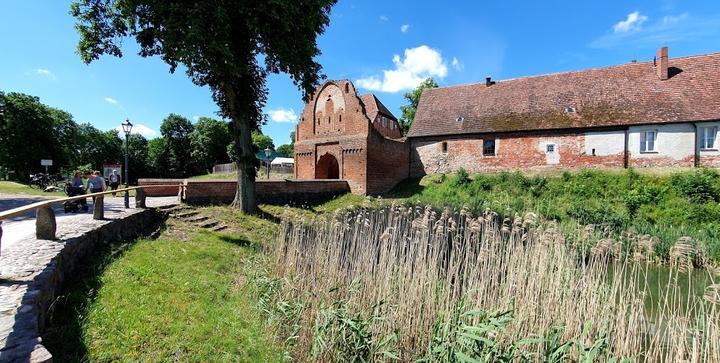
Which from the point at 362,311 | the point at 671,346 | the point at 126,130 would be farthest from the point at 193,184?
the point at 671,346

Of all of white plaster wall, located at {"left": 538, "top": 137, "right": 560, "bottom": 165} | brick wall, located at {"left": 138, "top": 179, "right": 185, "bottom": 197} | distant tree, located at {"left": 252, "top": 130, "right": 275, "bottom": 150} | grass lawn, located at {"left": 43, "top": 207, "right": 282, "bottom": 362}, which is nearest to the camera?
grass lawn, located at {"left": 43, "top": 207, "right": 282, "bottom": 362}

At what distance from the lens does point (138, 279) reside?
20.9 ft

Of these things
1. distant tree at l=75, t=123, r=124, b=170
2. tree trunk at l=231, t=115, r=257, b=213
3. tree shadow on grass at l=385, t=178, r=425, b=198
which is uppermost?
distant tree at l=75, t=123, r=124, b=170

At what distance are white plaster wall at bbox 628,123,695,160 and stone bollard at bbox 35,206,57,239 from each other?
2606 cm

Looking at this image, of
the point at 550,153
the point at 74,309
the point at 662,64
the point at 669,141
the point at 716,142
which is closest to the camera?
the point at 74,309

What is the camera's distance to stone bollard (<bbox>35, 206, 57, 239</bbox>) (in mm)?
6219

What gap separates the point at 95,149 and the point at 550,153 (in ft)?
224

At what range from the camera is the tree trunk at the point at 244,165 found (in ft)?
44.8

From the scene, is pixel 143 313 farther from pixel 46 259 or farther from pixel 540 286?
pixel 540 286

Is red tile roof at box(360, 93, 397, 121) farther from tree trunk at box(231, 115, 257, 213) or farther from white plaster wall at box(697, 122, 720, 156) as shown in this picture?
white plaster wall at box(697, 122, 720, 156)

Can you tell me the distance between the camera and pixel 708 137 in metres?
19.1

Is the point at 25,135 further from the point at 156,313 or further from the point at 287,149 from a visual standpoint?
the point at 287,149

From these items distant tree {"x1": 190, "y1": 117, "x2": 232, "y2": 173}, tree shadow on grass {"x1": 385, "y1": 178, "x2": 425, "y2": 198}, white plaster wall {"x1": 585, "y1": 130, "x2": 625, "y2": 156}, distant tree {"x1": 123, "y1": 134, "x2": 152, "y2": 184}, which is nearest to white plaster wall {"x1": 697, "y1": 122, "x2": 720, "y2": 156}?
white plaster wall {"x1": 585, "y1": 130, "x2": 625, "y2": 156}

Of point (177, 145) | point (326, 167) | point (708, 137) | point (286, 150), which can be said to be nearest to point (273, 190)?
point (326, 167)
